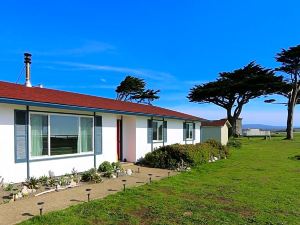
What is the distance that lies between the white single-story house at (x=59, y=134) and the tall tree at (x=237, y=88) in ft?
97.6

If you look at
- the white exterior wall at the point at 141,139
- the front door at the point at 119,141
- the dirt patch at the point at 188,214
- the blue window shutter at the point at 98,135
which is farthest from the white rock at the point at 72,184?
the white exterior wall at the point at 141,139

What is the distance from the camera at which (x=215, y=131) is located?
33.0m

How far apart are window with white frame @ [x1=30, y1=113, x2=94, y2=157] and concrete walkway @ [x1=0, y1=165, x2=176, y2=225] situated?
2.04 metres

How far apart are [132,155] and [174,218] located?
394 inches

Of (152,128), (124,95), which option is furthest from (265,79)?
(152,128)

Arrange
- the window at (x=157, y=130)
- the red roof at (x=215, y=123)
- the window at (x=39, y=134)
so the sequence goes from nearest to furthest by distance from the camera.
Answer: the window at (x=39, y=134) < the window at (x=157, y=130) < the red roof at (x=215, y=123)

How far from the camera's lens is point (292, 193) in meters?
9.91

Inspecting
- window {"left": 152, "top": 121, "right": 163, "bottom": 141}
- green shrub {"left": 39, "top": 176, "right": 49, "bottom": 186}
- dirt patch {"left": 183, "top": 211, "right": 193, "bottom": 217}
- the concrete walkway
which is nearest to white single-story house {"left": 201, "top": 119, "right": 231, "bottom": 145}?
window {"left": 152, "top": 121, "right": 163, "bottom": 141}

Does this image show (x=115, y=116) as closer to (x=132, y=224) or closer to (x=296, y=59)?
(x=132, y=224)

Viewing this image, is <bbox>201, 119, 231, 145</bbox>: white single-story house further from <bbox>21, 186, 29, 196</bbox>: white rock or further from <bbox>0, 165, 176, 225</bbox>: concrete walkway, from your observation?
<bbox>21, 186, 29, 196</bbox>: white rock

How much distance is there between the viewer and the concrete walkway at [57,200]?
712 cm

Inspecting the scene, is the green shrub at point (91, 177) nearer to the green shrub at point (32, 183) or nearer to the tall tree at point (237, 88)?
the green shrub at point (32, 183)

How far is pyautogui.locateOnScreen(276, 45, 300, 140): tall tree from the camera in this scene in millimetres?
43912

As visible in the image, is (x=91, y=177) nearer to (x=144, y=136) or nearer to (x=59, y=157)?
(x=59, y=157)
